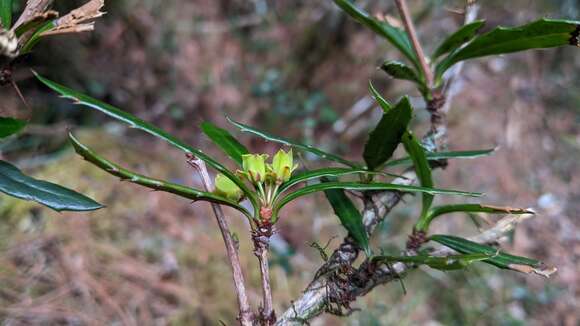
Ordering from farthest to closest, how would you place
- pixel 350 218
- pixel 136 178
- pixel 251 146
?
pixel 251 146, pixel 350 218, pixel 136 178

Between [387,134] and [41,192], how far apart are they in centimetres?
49

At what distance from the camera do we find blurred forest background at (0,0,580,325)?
1.64 metres

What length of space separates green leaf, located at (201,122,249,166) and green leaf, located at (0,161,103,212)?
0.19m

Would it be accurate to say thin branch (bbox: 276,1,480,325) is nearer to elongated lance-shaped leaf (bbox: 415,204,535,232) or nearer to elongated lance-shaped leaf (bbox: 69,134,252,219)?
elongated lance-shaped leaf (bbox: 415,204,535,232)

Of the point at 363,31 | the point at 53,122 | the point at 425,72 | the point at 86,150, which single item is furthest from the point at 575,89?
the point at 86,150

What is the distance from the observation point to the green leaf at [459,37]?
77cm

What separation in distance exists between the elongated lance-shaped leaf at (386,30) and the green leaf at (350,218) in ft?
0.99

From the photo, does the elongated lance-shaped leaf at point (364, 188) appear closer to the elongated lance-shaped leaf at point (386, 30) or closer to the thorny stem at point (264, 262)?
the thorny stem at point (264, 262)

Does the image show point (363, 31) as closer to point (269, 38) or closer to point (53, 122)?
point (269, 38)

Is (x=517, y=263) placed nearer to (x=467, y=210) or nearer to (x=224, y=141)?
(x=467, y=210)

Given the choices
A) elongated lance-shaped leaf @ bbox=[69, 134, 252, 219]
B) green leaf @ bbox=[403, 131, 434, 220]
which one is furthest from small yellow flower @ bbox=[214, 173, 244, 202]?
green leaf @ bbox=[403, 131, 434, 220]

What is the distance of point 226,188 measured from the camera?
61 cm

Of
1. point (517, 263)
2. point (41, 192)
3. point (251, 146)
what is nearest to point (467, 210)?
point (517, 263)

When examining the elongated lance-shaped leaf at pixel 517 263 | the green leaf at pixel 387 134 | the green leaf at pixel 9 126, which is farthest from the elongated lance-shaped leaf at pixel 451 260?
the green leaf at pixel 9 126
